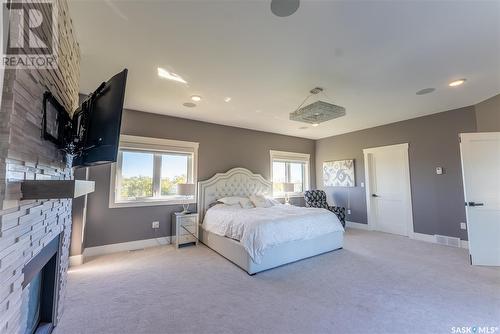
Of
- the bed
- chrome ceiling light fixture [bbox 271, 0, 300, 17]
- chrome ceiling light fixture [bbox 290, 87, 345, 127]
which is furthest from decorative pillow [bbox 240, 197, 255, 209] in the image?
chrome ceiling light fixture [bbox 271, 0, 300, 17]

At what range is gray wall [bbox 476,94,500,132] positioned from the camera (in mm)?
3549

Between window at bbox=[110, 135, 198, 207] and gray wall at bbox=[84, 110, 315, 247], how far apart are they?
0.44 feet

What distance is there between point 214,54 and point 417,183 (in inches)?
194

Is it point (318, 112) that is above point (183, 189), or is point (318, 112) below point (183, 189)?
above

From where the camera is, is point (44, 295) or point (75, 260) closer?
point (44, 295)

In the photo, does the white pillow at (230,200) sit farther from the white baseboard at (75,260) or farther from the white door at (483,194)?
the white door at (483,194)

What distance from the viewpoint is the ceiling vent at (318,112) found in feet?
9.93

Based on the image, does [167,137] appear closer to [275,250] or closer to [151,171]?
[151,171]

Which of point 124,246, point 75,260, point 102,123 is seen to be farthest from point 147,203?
point 102,123

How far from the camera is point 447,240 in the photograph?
4.21 m

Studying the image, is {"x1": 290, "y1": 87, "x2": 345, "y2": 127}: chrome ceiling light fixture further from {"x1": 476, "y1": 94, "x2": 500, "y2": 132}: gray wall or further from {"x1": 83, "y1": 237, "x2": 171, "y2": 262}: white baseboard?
{"x1": 83, "y1": 237, "x2": 171, "y2": 262}: white baseboard

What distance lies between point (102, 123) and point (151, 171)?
119 inches

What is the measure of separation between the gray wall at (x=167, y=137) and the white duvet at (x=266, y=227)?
3.90 ft

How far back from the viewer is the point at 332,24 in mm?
1951
